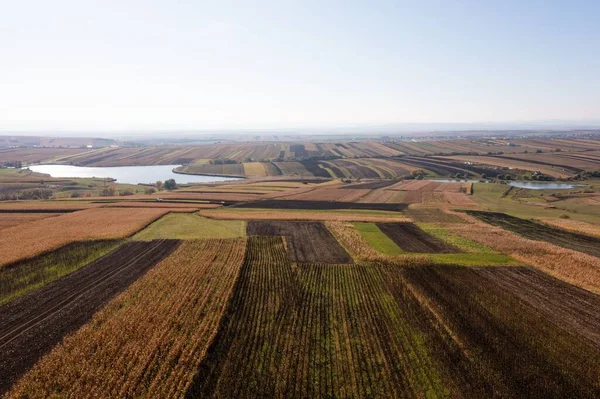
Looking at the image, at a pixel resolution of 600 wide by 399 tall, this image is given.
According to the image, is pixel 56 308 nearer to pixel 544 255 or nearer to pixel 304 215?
pixel 304 215

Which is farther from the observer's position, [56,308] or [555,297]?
[555,297]

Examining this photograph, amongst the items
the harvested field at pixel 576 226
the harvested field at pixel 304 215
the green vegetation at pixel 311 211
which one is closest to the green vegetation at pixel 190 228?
the harvested field at pixel 304 215

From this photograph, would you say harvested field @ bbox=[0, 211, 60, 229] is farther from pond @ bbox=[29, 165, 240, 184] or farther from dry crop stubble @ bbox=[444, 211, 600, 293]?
pond @ bbox=[29, 165, 240, 184]

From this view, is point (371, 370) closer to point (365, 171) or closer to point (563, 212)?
point (563, 212)

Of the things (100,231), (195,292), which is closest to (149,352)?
(195,292)

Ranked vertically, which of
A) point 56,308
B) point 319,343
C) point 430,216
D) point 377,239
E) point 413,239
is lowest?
point 430,216

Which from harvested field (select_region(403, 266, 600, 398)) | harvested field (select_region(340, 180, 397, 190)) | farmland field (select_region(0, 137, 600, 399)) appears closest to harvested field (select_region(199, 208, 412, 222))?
farmland field (select_region(0, 137, 600, 399))

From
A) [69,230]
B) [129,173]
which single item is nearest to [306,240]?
[69,230]
